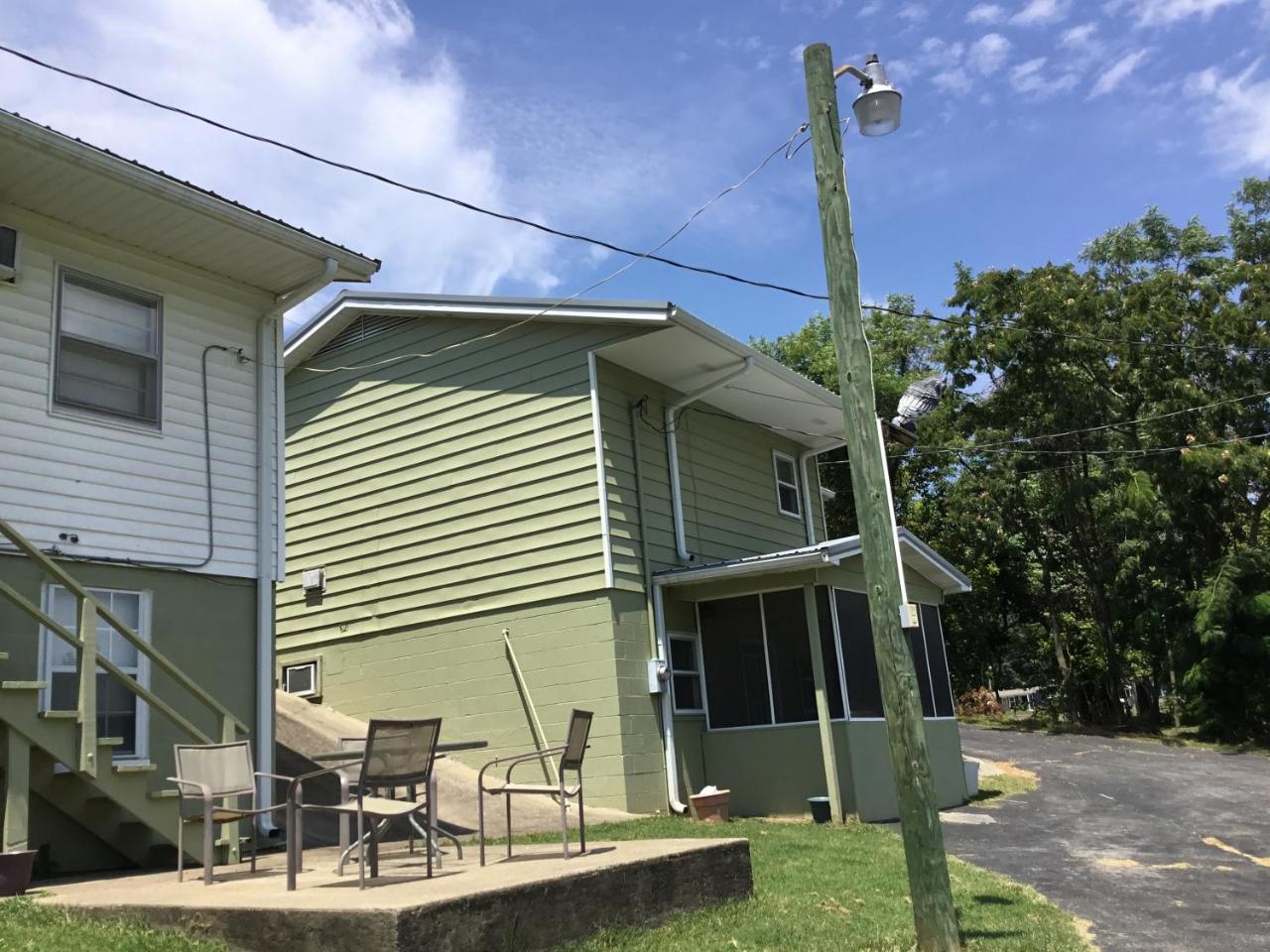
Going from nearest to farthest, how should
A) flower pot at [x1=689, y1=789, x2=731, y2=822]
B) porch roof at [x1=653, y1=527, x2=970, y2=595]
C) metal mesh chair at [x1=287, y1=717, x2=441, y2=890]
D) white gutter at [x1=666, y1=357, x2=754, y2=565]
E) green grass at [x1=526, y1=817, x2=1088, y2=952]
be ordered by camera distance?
metal mesh chair at [x1=287, y1=717, x2=441, y2=890] < green grass at [x1=526, y1=817, x2=1088, y2=952] < flower pot at [x1=689, y1=789, x2=731, y2=822] < porch roof at [x1=653, y1=527, x2=970, y2=595] < white gutter at [x1=666, y1=357, x2=754, y2=565]

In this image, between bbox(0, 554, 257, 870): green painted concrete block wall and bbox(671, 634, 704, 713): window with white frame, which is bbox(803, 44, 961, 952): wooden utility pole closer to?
bbox(0, 554, 257, 870): green painted concrete block wall

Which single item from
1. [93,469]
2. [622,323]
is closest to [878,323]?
[622,323]

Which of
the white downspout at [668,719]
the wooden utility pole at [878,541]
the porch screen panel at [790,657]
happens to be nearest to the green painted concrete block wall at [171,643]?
the white downspout at [668,719]

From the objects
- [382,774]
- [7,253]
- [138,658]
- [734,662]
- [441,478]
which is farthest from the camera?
[441,478]

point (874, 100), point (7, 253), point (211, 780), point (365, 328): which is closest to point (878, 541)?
point (874, 100)

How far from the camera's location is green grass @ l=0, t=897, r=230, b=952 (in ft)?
16.3

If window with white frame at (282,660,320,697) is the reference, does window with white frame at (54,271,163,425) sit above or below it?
above

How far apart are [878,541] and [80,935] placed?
15.3 feet

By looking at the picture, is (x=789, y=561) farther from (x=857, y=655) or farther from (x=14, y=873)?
(x=14, y=873)

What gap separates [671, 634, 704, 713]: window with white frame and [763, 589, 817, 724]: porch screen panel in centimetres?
107

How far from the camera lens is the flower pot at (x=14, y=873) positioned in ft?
21.2

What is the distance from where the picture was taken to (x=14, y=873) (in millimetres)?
6480

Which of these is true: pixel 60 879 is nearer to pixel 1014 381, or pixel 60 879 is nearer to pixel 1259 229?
pixel 1014 381

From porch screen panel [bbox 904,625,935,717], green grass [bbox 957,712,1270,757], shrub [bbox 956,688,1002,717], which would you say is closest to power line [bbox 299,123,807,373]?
porch screen panel [bbox 904,625,935,717]
